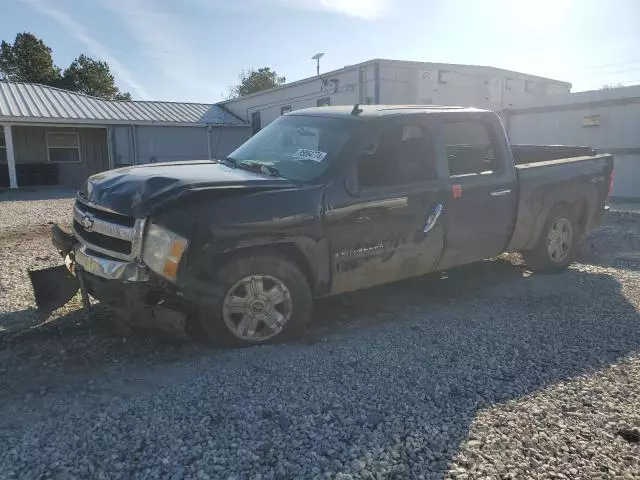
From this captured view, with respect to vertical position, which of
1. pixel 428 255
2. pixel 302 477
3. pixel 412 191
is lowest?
pixel 302 477

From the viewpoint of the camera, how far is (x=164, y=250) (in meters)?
3.60

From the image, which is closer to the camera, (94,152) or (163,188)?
(163,188)

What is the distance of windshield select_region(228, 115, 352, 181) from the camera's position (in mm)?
4426

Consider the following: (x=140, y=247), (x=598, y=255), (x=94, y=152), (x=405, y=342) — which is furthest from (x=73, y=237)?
(x=94, y=152)

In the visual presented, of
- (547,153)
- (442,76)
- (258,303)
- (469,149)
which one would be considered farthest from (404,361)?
(442,76)

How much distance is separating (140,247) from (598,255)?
6.84 m

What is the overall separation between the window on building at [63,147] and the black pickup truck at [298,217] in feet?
65.4

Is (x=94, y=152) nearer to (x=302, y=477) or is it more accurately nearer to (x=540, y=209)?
(x=540, y=209)

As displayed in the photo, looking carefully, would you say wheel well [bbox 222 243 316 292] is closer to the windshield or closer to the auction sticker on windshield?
the windshield

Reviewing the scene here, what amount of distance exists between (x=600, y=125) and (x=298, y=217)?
527 inches

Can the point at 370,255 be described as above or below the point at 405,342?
above

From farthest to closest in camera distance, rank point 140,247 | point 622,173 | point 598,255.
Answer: point 622,173
point 598,255
point 140,247

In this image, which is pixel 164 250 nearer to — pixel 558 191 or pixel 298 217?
pixel 298 217

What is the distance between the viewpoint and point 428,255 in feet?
16.0
